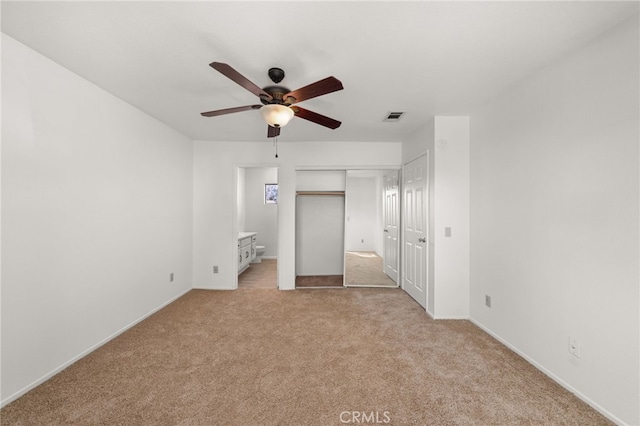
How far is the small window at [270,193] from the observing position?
728cm

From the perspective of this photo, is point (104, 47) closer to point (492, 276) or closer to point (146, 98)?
point (146, 98)

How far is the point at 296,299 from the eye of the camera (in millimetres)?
4055

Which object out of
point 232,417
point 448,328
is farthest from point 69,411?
point 448,328

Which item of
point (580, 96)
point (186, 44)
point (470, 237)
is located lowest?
point (470, 237)

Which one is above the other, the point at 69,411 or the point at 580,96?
the point at 580,96

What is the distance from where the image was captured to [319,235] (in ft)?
16.9

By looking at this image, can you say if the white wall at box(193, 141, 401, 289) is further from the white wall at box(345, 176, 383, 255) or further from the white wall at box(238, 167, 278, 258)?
the white wall at box(238, 167, 278, 258)

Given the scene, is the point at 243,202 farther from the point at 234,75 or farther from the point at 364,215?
the point at 234,75

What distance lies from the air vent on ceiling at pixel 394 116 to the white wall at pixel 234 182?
1.14 meters

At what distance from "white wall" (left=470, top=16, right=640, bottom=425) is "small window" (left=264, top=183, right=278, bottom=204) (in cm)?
541

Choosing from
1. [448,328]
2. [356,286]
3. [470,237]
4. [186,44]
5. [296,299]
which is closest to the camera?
→ [186,44]

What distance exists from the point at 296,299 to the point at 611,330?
10.8 feet

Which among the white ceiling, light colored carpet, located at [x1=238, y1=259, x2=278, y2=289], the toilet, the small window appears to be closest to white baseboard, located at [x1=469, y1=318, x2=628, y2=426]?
the white ceiling

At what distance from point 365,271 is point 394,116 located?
127 inches
